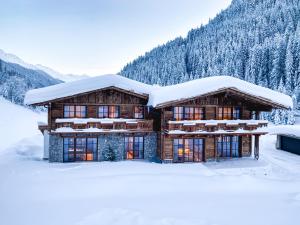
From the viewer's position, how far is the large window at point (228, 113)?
2477 cm

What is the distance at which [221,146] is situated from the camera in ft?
83.3

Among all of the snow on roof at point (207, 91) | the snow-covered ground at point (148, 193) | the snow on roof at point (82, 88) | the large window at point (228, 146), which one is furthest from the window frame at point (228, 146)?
the snow on roof at point (82, 88)

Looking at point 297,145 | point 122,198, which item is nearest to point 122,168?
point 122,198

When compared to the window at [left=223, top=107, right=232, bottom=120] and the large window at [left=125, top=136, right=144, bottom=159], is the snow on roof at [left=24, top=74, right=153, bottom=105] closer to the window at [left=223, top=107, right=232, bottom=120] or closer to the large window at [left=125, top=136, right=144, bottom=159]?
the large window at [left=125, top=136, right=144, bottom=159]

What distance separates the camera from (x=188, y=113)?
24.1 m

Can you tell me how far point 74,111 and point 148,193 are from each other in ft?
33.7

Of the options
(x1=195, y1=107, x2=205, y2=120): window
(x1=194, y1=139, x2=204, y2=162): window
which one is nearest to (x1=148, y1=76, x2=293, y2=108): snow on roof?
(x1=195, y1=107, x2=205, y2=120): window

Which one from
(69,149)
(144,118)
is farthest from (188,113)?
(69,149)

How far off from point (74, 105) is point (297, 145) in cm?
2160

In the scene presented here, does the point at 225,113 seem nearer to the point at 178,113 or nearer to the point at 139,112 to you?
the point at 178,113

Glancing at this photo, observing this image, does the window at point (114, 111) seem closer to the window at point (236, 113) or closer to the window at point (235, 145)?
the window at point (236, 113)

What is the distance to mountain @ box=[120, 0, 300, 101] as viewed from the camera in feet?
292

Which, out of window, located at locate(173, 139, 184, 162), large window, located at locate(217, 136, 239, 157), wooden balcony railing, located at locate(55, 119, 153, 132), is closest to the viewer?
wooden balcony railing, located at locate(55, 119, 153, 132)

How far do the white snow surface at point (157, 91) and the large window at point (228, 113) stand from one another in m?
2.27
